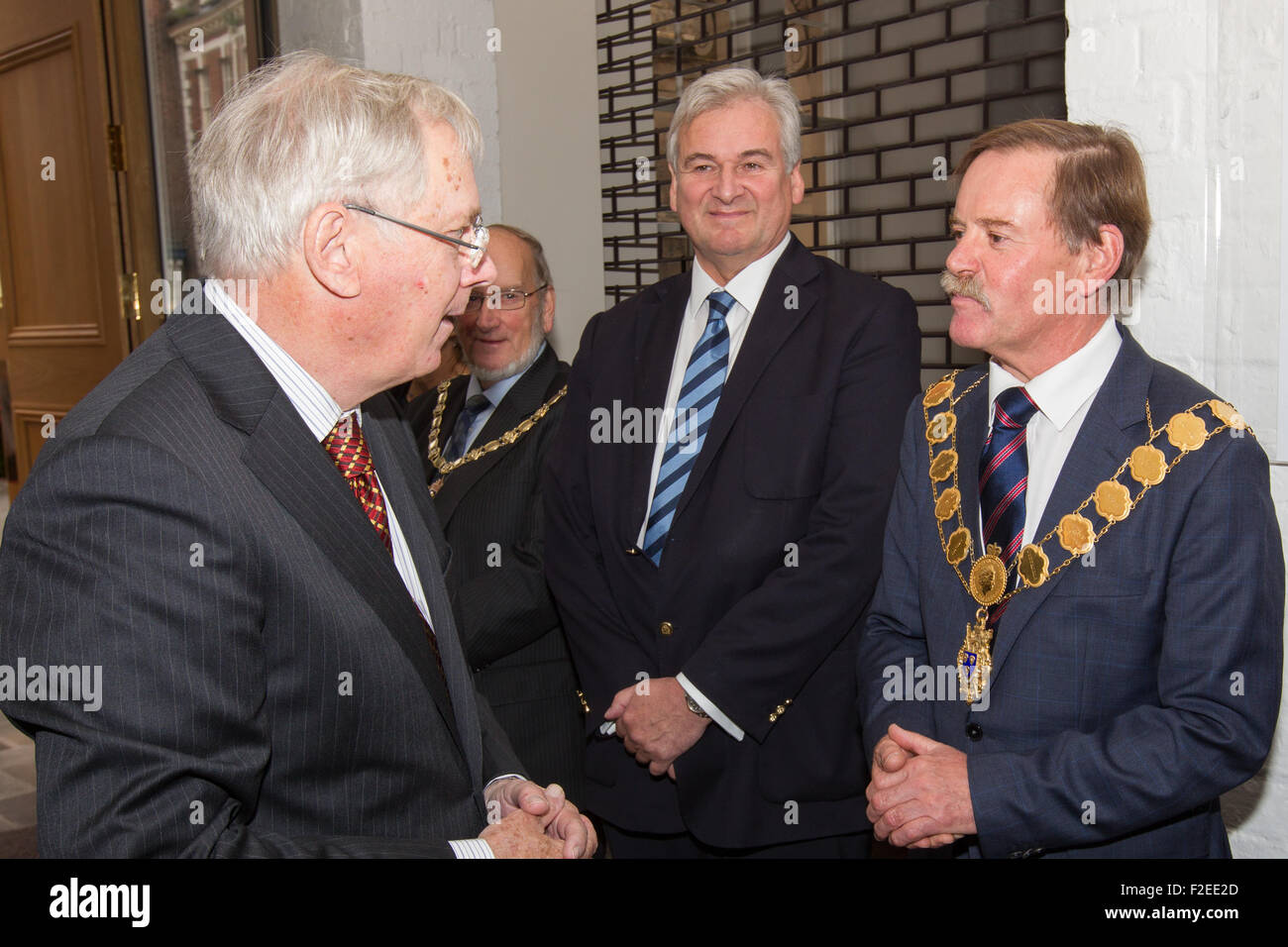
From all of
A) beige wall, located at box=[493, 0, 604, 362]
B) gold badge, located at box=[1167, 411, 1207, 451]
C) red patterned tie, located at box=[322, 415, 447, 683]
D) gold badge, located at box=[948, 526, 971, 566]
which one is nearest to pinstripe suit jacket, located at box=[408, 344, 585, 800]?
red patterned tie, located at box=[322, 415, 447, 683]

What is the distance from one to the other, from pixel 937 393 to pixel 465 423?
1397mm

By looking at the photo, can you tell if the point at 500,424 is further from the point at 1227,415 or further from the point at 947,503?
the point at 1227,415

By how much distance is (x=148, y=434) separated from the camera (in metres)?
1.12

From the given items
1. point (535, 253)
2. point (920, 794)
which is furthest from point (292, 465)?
point (535, 253)

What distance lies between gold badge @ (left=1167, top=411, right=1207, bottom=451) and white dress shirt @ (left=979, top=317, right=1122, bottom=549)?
14 centimetres

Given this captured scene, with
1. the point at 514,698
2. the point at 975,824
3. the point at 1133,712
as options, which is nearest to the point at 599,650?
the point at 514,698

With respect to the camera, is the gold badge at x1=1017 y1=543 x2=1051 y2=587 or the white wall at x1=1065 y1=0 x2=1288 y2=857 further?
the white wall at x1=1065 y1=0 x2=1288 y2=857

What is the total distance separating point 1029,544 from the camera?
1.63 metres

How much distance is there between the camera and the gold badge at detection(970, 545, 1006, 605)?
1657 millimetres

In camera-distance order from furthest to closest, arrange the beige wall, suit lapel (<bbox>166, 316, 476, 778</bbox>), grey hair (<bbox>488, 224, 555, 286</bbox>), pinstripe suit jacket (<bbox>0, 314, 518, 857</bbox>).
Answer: the beige wall → grey hair (<bbox>488, 224, 555, 286</bbox>) → suit lapel (<bbox>166, 316, 476, 778</bbox>) → pinstripe suit jacket (<bbox>0, 314, 518, 857</bbox>)

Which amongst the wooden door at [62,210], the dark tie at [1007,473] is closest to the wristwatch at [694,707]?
→ the dark tie at [1007,473]

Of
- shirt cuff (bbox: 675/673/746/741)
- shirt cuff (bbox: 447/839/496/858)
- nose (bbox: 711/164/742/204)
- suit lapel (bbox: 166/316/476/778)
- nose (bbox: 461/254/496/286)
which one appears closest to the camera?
suit lapel (bbox: 166/316/476/778)

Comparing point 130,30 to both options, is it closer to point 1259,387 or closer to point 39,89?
point 39,89

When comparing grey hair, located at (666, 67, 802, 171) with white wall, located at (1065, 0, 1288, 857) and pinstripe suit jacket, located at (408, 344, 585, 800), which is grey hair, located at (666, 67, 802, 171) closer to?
white wall, located at (1065, 0, 1288, 857)
